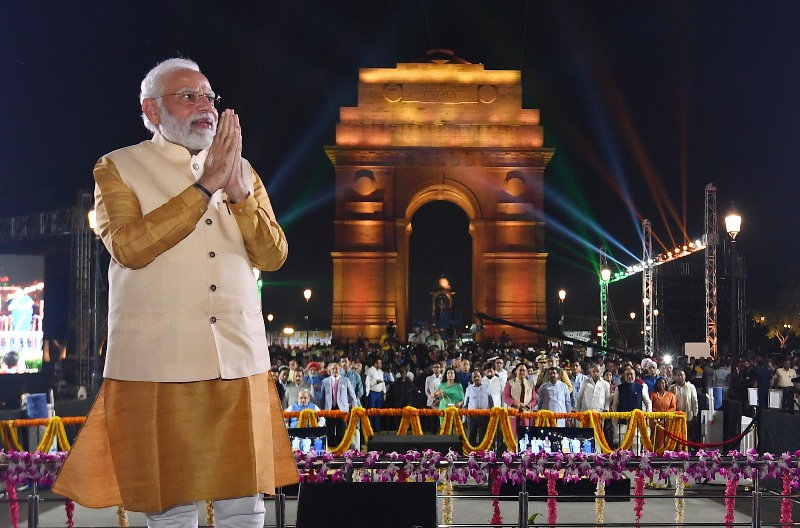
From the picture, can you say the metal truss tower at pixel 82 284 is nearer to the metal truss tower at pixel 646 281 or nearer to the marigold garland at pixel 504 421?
the marigold garland at pixel 504 421

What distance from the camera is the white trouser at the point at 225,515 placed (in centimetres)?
307

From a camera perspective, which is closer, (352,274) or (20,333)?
(20,333)

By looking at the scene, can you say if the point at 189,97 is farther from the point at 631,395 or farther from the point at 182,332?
the point at 631,395

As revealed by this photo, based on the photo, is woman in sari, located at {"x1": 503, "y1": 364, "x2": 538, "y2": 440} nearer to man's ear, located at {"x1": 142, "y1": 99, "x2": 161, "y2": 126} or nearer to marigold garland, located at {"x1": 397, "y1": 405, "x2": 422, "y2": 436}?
marigold garland, located at {"x1": 397, "y1": 405, "x2": 422, "y2": 436}

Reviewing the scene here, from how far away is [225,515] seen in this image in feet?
10.4

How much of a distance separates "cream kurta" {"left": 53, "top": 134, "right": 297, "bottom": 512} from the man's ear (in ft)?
0.42

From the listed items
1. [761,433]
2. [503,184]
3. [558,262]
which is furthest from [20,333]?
[558,262]

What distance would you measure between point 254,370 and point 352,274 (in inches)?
1735

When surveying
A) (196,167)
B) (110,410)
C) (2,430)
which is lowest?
(2,430)

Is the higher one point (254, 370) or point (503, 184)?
point (503, 184)

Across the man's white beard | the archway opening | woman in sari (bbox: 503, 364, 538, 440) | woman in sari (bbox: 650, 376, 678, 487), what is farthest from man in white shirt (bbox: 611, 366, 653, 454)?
the archway opening

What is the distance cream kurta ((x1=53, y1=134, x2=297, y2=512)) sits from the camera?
3.00 m

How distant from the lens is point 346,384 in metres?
17.3

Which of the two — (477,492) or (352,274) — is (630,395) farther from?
(352,274)
